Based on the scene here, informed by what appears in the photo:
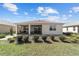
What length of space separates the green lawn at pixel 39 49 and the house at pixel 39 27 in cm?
89

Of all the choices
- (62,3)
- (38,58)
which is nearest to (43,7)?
(62,3)

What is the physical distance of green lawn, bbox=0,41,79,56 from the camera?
14000mm

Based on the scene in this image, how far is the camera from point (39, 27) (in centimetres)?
1523

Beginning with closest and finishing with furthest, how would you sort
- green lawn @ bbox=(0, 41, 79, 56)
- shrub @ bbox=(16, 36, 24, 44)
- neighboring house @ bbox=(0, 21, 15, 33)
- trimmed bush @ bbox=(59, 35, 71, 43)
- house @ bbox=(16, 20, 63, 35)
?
green lawn @ bbox=(0, 41, 79, 56)
trimmed bush @ bbox=(59, 35, 71, 43)
shrub @ bbox=(16, 36, 24, 44)
neighboring house @ bbox=(0, 21, 15, 33)
house @ bbox=(16, 20, 63, 35)

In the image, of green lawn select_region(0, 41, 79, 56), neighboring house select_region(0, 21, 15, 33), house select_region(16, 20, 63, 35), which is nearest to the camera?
green lawn select_region(0, 41, 79, 56)

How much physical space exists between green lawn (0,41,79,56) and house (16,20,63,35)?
0.89 metres

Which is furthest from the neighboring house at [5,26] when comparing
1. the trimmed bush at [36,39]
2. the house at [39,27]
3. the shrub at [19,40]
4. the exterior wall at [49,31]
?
the exterior wall at [49,31]

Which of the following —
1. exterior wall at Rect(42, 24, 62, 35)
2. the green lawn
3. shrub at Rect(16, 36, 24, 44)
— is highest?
exterior wall at Rect(42, 24, 62, 35)

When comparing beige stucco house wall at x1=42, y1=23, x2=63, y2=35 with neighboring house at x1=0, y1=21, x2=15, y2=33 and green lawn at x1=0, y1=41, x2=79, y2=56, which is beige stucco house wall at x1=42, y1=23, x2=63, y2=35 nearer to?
green lawn at x1=0, y1=41, x2=79, y2=56

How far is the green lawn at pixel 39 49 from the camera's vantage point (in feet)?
45.9

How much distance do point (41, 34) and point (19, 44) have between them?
153 centimetres

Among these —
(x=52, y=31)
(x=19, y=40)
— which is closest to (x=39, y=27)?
(x=52, y=31)

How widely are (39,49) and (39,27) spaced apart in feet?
5.69

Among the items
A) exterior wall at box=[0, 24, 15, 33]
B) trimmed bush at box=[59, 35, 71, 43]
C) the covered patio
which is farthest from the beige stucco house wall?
exterior wall at box=[0, 24, 15, 33]
